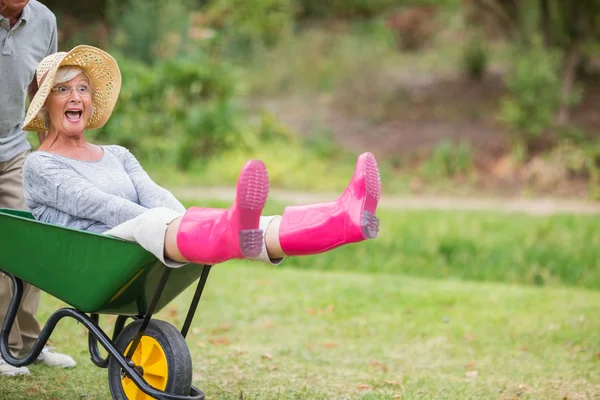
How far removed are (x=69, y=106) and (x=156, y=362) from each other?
1.01m

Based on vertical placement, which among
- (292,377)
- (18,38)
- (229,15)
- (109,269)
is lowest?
(292,377)

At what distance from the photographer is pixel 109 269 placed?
2963 mm

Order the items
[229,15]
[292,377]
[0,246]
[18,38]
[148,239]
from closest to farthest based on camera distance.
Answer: [148,239], [0,246], [18,38], [292,377], [229,15]

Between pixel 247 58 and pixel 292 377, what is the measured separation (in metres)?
Answer: 10.1

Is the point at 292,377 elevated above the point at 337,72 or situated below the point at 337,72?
below

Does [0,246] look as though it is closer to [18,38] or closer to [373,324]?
[18,38]

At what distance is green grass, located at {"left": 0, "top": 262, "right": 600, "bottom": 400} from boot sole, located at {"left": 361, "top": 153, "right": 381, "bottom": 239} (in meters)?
1.23

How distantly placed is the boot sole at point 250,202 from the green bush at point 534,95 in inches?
319

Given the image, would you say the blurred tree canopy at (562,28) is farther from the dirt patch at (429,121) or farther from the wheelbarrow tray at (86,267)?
the wheelbarrow tray at (86,267)

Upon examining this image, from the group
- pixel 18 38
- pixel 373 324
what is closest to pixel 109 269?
pixel 18 38

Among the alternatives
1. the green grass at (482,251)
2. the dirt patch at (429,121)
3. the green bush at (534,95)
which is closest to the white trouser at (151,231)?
the green grass at (482,251)

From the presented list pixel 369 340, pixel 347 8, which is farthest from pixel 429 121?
pixel 369 340

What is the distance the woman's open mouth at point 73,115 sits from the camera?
324 centimetres

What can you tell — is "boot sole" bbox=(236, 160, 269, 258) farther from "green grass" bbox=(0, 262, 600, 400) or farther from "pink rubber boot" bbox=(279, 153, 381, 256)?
"green grass" bbox=(0, 262, 600, 400)
